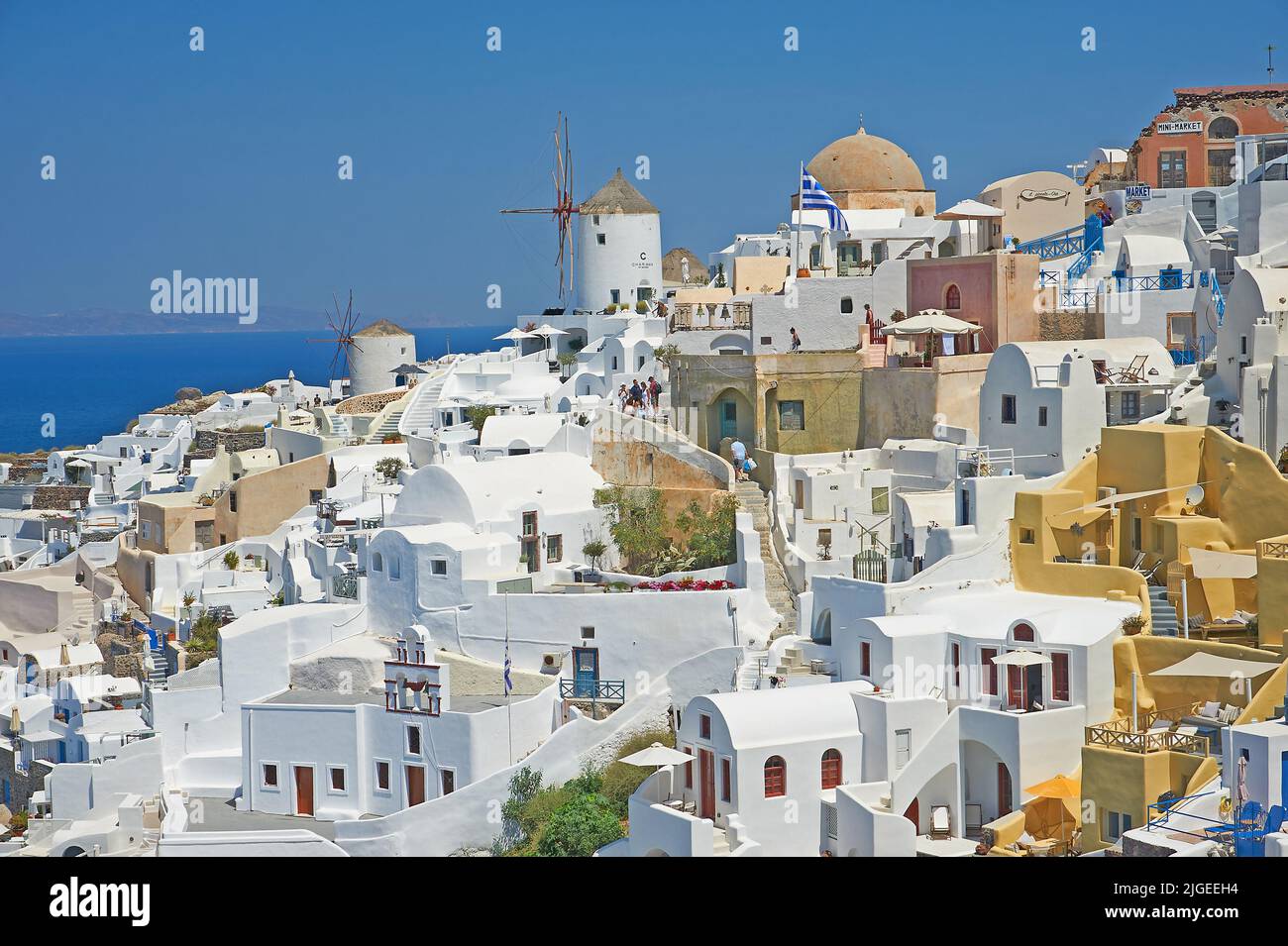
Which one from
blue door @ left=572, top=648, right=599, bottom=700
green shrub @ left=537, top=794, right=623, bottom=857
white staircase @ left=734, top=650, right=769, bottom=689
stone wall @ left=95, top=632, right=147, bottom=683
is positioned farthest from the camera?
stone wall @ left=95, top=632, right=147, bottom=683

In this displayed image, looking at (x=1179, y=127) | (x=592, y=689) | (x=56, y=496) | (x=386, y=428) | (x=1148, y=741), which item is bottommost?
(x=592, y=689)

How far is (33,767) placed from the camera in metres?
30.4

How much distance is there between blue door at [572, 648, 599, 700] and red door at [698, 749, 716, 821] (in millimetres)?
5095

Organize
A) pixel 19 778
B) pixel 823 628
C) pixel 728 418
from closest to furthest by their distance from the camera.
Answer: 1. pixel 823 628
2. pixel 19 778
3. pixel 728 418

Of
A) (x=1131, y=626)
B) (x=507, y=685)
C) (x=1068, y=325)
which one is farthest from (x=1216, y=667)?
(x=1068, y=325)

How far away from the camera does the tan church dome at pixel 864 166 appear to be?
43.8 metres

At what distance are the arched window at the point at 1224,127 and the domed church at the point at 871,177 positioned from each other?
707 centimetres

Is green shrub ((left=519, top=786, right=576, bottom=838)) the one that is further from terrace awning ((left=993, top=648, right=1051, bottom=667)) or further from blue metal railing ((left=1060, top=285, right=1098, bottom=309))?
blue metal railing ((left=1060, top=285, right=1098, bottom=309))

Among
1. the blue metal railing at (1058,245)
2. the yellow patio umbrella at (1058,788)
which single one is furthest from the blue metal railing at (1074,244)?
the yellow patio umbrella at (1058,788)

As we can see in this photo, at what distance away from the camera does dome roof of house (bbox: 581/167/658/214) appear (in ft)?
155

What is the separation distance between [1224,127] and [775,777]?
27.9 meters

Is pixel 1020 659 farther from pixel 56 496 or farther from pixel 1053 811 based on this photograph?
pixel 56 496

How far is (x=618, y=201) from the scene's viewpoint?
156 feet

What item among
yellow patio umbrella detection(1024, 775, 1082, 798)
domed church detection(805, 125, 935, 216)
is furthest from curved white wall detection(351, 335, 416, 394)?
yellow patio umbrella detection(1024, 775, 1082, 798)
